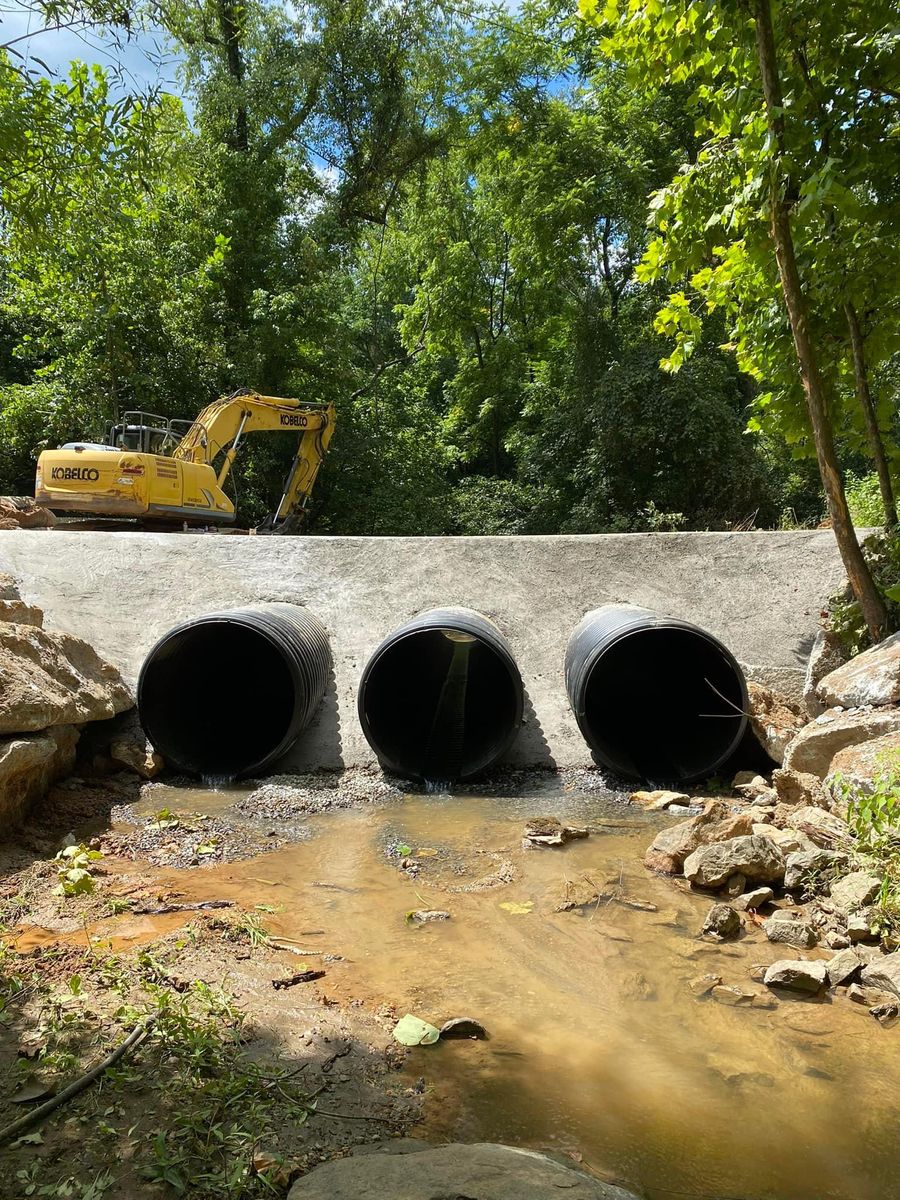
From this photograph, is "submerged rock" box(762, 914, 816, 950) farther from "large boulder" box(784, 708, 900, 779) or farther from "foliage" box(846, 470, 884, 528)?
"foliage" box(846, 470, 884, 528)

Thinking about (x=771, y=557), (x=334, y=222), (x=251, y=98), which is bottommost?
(x=771, y=557)

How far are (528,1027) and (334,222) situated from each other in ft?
61.6

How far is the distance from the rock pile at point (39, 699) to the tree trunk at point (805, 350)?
523cm

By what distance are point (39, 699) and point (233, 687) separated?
2505 mm

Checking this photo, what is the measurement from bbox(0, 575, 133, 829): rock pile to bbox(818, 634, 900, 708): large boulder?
16.3 ft

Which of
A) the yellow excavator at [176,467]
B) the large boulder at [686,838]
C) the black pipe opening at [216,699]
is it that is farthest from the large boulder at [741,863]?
the yellow excavator at [176,467]

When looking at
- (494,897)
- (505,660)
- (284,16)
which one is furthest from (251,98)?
(494,897)

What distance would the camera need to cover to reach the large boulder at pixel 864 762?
4.29 metres

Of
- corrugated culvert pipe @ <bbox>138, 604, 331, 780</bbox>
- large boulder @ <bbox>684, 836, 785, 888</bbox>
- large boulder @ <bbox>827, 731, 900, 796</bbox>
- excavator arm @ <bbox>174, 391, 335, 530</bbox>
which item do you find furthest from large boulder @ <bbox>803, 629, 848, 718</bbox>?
excavator arm @ <bbox>174, 391, 335, 530</bbox>

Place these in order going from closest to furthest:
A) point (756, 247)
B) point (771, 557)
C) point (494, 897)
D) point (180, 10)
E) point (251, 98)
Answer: point (494, 897), point (180, 10), point (756, 247), point (771, 557), point (251, 98)

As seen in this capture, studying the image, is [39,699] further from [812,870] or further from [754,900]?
[812,870]

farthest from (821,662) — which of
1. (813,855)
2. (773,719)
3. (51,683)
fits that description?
(51,683)

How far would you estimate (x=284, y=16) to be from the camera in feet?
61.0

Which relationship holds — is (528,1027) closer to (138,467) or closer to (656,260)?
(656,260)
